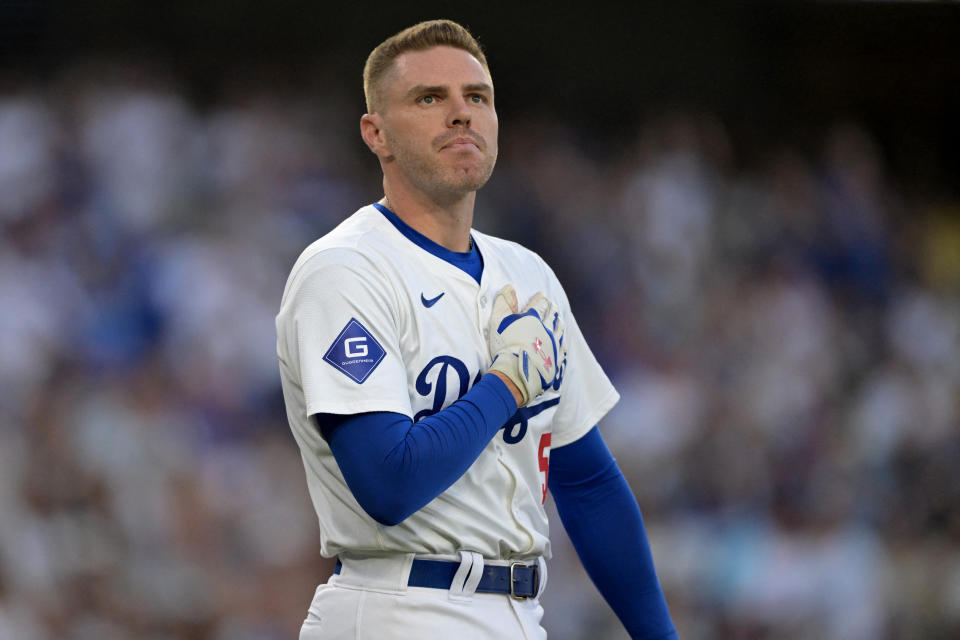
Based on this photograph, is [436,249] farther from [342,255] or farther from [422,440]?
[422,440]

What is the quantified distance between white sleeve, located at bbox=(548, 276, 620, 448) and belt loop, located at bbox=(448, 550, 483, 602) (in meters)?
0.41

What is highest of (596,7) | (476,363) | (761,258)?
(596,7)

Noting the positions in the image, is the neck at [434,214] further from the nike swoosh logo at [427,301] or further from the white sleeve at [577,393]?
the white sleeve at [577,393]

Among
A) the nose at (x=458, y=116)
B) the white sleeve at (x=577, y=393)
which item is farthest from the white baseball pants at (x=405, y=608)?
the nose at (x=458, y=116)

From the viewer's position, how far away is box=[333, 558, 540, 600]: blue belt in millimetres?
1775

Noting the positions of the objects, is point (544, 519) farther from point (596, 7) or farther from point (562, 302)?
point (596, 7)

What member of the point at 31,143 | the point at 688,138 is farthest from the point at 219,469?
the point at 688,138

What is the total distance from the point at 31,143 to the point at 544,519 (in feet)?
11.1

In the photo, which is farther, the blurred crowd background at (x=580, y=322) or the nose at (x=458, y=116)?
the blurred crowd background at (x=580, y=322)

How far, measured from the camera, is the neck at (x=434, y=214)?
6.66 ft

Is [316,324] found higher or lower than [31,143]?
lower

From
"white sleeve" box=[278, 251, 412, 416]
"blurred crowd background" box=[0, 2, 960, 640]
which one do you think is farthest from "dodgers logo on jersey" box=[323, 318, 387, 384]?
"blurred crowd background" box=[0, 2, 960, 640]

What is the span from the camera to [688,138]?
550cm

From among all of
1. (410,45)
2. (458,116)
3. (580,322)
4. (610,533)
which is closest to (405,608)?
(610,533)
